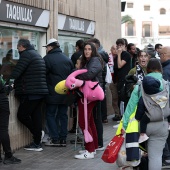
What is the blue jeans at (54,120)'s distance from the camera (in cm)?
995

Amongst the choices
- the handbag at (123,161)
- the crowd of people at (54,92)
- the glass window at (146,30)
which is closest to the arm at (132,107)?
the crowd of people at (54,92)

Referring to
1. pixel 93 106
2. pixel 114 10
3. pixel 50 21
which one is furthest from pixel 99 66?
pixel 114 10

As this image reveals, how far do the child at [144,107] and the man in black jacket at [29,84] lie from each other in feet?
8.91

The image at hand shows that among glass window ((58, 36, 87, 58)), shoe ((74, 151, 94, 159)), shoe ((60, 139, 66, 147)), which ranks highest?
glass window ((58, 36, 87, 58))

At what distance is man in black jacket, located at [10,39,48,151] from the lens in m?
9.19

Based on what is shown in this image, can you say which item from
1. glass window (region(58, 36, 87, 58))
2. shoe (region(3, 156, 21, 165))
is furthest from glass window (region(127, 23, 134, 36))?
shoe (region(3, 156, 21, 165))

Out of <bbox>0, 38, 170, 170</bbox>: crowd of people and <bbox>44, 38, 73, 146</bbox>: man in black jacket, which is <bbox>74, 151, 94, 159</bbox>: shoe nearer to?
<bbox>0, 38, 170, 170</bbox>: crowd of people

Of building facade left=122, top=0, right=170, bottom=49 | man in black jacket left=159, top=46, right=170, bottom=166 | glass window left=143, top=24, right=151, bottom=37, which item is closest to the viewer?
man in black jacket left=159, top=46, right=170, bottom=166

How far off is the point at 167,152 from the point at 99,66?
176cm

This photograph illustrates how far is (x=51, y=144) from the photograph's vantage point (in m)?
10.1

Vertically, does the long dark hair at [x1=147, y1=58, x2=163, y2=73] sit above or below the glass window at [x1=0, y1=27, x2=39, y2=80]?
below

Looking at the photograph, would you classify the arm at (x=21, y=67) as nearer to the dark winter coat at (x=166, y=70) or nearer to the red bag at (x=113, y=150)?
the dark winter coat at (x=166, y=70)

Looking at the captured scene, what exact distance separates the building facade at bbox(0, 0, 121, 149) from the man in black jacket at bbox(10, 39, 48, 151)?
0.20m

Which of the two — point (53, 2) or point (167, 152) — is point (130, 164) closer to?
point (167, 152)
